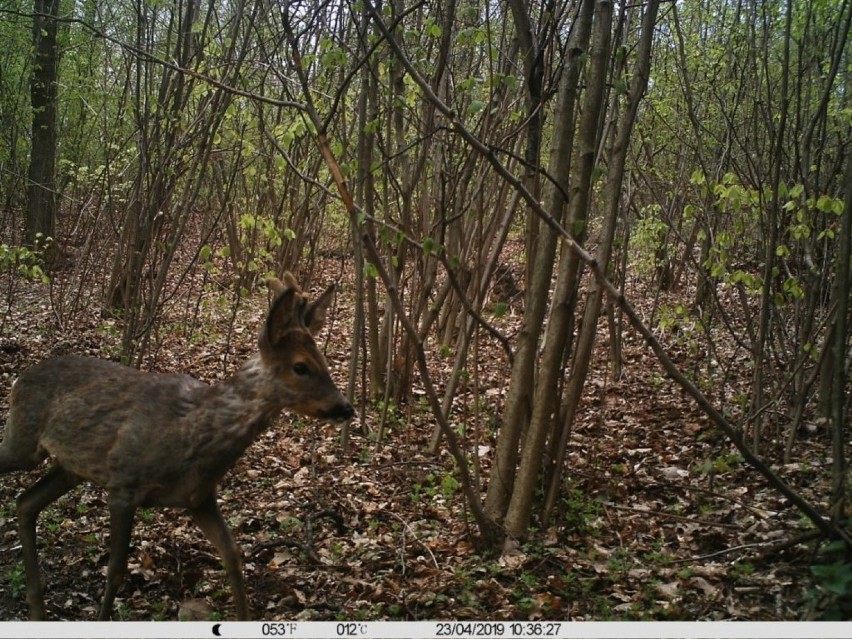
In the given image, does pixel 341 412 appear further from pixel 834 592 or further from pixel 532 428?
pixel 834 592

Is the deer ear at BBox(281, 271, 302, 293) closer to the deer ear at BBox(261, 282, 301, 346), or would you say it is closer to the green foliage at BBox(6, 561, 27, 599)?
the deer ear at BBox(261, 282, 301, 346)

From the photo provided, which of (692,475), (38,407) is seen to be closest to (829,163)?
(692,475)

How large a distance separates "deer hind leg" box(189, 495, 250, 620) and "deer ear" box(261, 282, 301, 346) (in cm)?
103

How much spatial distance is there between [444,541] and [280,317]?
2.23m

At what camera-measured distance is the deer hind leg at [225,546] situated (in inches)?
168

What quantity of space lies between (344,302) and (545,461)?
9.30 m

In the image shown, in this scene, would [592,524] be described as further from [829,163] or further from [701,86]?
[701,86]

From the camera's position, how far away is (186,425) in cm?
429

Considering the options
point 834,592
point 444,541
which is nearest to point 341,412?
point 444,541

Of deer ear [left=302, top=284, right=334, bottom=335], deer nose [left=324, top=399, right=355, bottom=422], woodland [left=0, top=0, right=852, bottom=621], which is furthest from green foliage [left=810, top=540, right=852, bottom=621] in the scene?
deer ear [left=302, top=284, right=334, bottom=335]

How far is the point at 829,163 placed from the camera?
7.66m

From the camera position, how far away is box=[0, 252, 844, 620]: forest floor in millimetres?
4375

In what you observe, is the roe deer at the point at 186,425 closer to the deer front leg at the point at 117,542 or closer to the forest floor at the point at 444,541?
the deer front leg at the point at 117,542

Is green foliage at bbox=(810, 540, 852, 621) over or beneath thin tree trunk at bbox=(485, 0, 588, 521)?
beneath
